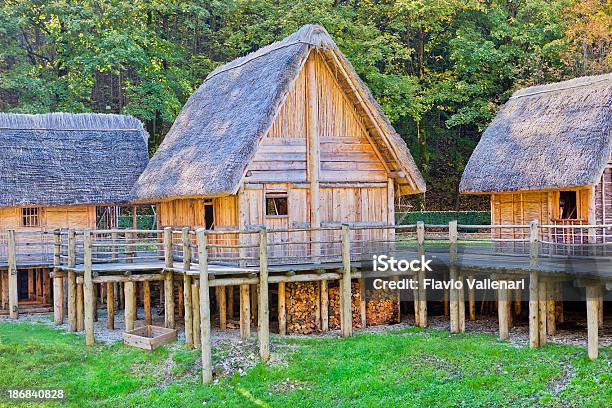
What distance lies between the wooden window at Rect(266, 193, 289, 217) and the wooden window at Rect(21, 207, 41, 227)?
10.6 m

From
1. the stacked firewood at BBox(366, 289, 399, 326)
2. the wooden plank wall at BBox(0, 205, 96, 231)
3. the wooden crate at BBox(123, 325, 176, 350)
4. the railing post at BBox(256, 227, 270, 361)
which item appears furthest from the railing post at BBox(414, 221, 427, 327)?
the wooden plank wall at BBox(0, 205, 96, 231)

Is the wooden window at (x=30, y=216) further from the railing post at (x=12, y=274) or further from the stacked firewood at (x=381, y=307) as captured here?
the stacked firewood at (x=381, y=307)

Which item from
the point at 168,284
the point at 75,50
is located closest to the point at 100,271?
the point at 168,284

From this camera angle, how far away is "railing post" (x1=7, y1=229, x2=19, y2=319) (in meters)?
23.6

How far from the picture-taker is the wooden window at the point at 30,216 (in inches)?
1048

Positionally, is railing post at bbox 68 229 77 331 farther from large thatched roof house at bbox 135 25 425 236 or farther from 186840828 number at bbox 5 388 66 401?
186840828 number at bbox 5 388 66 401

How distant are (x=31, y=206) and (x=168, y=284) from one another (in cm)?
864

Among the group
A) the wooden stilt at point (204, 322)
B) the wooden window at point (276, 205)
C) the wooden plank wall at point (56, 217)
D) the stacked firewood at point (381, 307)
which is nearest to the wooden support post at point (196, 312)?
the wooden stilt at point (204, 322)

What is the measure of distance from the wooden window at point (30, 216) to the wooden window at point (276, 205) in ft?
34.8

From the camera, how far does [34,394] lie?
16.6 meters

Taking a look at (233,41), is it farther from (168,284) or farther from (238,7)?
(168,284)

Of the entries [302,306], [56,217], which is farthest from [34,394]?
[56,217]

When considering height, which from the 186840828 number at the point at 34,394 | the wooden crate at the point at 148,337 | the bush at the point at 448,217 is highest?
the bush at the point at 448,217

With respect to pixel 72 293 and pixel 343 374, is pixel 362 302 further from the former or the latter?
pixel 72 293
